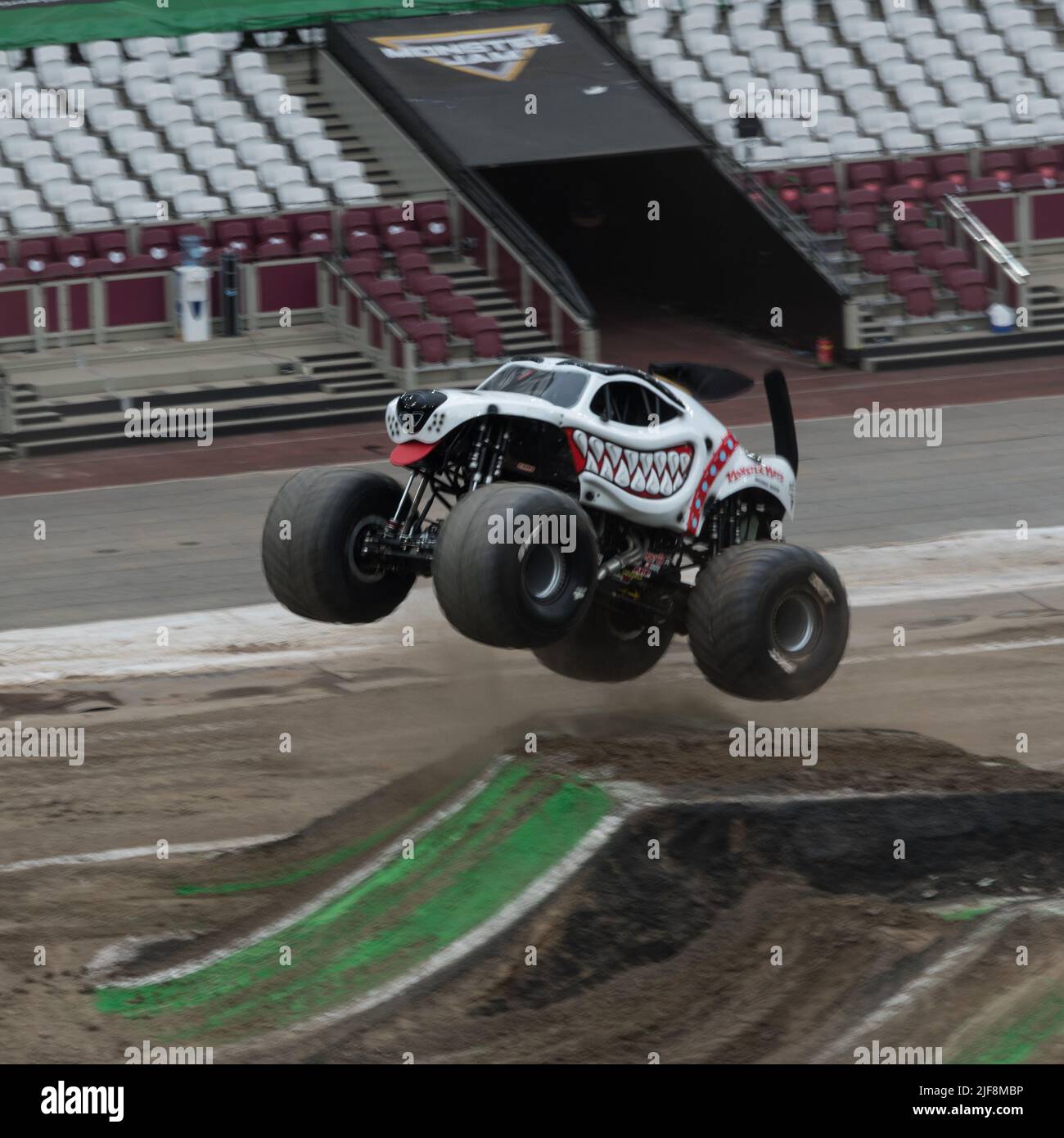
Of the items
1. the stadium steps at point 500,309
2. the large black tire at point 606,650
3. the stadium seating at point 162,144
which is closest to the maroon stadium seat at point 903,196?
the stadium steps at point 500,309

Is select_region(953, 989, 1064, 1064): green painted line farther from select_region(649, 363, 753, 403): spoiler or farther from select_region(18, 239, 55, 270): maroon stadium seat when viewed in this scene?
select_region(18, 239, 55, 270): maroon stadium seat

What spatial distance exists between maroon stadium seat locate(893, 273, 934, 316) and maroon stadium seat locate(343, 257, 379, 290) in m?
8.23

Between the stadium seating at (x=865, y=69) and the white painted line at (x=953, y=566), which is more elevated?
the stadium seating at (x=865, y=69)

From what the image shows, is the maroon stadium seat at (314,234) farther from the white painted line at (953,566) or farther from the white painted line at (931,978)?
the white painted line at (931,978)

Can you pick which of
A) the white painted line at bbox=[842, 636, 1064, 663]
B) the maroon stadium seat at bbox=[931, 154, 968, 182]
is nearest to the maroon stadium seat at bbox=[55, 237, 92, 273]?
the maroon stadium seat at bbox=[931, 154, 968, 182]

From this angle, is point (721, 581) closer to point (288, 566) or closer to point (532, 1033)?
point (288, 566)

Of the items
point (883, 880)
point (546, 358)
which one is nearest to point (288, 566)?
point (546, 358)

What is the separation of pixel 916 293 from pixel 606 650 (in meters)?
17.1

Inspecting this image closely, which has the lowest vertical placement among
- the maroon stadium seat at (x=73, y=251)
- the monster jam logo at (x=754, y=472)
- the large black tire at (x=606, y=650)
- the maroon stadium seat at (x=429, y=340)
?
the large black tire at (x=606, y=650)

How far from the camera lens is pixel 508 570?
38.8 feet

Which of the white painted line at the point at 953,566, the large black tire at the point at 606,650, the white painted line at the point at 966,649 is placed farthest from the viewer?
the white painted line at the point at 953,566

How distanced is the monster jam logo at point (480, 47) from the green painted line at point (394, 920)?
70.4 feet

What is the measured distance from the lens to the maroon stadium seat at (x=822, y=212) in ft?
102

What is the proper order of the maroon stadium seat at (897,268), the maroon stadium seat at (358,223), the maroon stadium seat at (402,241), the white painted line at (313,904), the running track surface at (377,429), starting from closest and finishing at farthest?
1. the white painted line at (313,904)
2. the running track surface at (377,429)
3. the maroon stadium seat at (402,241)
4. the maroon stadium seat at (358,223)
5. the maroon stadium seat at (897,268)
